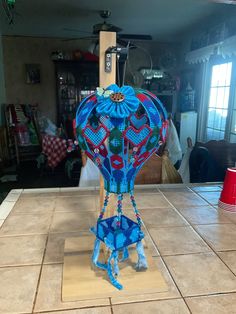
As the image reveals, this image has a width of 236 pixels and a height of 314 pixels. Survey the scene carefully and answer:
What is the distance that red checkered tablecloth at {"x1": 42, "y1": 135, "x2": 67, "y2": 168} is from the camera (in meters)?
3.41

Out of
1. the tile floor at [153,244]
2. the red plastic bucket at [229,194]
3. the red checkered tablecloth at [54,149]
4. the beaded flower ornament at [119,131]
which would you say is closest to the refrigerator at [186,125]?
the red checkered tablecloth at [54,149]

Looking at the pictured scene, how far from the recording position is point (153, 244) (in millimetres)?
1103

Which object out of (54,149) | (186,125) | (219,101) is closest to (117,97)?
(54,149)

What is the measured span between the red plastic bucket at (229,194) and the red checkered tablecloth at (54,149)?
2.34 metres

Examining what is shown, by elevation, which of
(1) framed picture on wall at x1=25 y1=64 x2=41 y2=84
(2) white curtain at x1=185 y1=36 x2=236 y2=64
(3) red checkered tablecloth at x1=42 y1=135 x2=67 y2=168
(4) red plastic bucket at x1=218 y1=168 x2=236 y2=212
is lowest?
(3) red checkered tablecloth at x1=42 y1=135 x2=67 y2=168

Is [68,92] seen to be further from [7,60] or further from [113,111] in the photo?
[113,111]

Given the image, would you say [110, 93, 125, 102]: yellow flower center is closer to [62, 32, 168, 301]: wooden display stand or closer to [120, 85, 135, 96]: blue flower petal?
[120, 85, 135, 96]: blue flower petal

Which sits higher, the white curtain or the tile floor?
the white curtain

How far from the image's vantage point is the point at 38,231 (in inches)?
46.8

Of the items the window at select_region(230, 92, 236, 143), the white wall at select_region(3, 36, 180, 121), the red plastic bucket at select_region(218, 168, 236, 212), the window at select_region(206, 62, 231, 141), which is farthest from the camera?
the white wall at select_region(3, 36, 180, 121)

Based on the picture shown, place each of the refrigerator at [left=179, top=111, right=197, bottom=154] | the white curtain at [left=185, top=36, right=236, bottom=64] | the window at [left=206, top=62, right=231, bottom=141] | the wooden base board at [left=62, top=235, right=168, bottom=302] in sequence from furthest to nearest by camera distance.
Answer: the refrigerator at [left=179, top=111, right=197, bottom=154]
the window at [left=206, top=62, right=231, bottom=141]
the white curtain at [left=185, top=36, right=236, bottom=64]
the wooden base board at [left=62, top=235, right=168, bottom=302]

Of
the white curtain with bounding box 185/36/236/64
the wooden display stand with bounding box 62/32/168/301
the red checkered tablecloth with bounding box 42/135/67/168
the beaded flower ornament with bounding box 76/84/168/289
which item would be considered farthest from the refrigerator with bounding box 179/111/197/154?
the beaded flower ornament with bounding box 76/84/168/289

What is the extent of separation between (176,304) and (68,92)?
4182 mm

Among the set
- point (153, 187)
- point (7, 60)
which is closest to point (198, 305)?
point (153, 187)
